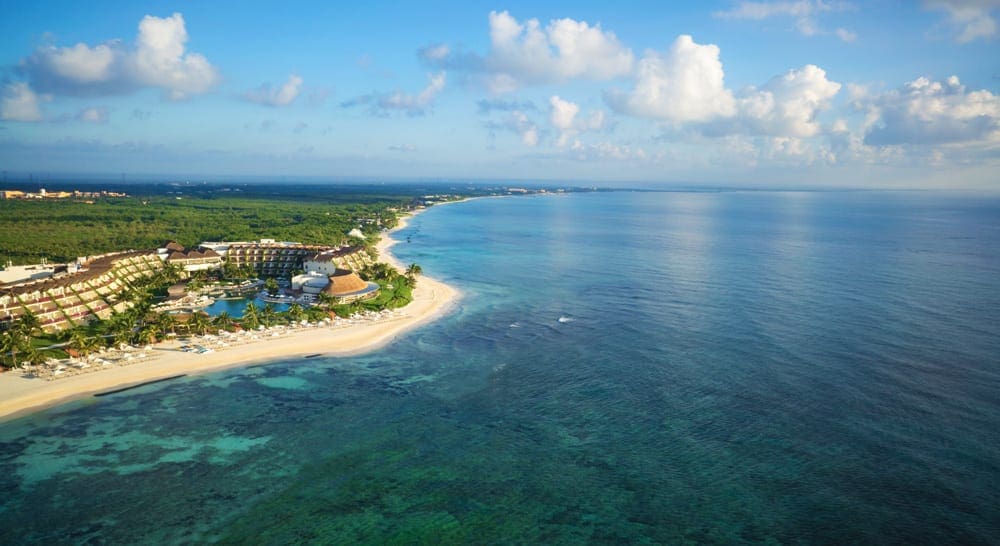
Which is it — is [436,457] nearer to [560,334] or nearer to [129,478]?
[129,478]

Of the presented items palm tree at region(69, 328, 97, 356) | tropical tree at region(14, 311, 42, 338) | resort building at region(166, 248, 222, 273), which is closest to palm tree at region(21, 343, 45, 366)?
palm tree at region(69, 328, 97, 356)

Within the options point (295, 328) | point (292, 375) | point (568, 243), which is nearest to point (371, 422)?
point (292, 375)

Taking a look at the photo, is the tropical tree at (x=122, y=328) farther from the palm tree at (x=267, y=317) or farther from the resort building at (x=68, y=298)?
the palm tree at (x=267, y=317)

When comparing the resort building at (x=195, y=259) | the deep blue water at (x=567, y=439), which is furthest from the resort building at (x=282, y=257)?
the deep blue water at (x=567, y=439)

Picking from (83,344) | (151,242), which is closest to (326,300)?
(83,344)

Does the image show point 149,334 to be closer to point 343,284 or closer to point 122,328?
point 122,328

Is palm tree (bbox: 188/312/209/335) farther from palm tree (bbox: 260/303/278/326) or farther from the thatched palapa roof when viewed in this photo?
the thatched palapa roof
